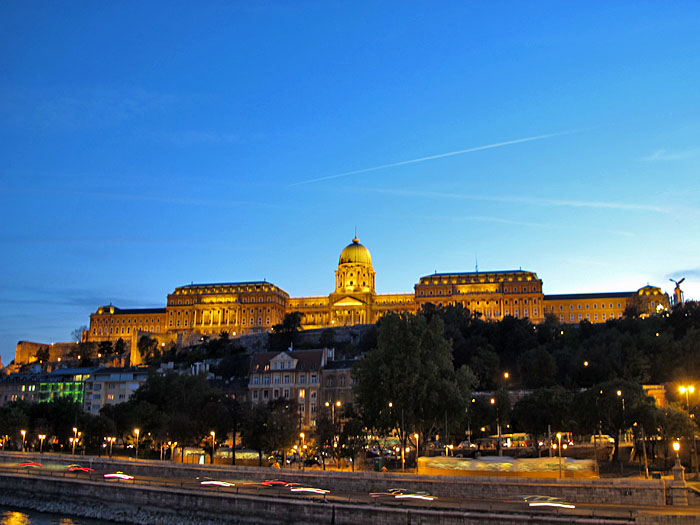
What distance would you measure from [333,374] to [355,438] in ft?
105

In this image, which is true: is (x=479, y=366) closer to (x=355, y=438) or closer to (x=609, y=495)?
(x=355, y=438)

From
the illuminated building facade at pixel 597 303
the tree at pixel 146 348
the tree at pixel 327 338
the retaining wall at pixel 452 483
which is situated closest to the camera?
the retaining wall at pixel 452 483

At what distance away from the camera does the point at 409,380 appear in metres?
63.4

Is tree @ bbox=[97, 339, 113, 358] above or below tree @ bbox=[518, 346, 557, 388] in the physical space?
above

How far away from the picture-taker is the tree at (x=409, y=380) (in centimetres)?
6303

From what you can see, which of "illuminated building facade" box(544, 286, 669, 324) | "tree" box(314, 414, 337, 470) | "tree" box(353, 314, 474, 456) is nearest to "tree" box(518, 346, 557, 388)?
"tree" box(353, 314, 474, 456)

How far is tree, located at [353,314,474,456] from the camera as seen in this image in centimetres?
6303

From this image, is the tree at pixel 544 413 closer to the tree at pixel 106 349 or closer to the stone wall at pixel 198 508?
the stone wall at pixel 198 508

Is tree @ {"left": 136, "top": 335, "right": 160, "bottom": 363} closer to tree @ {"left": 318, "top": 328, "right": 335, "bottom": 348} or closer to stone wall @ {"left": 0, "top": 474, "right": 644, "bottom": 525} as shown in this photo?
tree @ {"left": 318, "top": 328, "right": 335, "bottom": 348}

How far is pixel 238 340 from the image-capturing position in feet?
566

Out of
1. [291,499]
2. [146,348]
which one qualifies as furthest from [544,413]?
[146,348]

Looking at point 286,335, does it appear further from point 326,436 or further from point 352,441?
point 352,441

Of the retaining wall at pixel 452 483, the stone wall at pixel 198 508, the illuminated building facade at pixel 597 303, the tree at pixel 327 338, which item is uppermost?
the illuminated building facade at pixel 597 303

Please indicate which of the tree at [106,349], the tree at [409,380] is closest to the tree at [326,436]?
the tree at [409,380]
